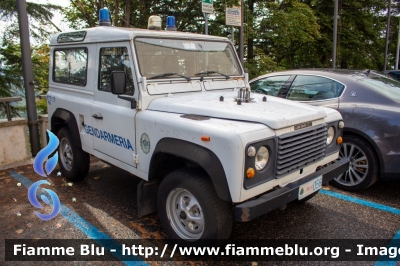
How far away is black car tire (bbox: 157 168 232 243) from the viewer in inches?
110

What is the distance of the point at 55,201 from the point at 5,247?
61 centimetres

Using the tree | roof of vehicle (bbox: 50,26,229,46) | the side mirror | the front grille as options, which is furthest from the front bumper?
the tree

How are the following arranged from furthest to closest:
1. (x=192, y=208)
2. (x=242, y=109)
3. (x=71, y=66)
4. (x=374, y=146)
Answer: (x=71, y=66)
(x=374, y=146)
(x=242, y=109)
(x=192, y=208)

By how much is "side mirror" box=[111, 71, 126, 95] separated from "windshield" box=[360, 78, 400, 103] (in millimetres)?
3318

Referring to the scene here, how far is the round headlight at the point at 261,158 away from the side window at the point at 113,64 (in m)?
1.60

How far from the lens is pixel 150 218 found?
153 inches

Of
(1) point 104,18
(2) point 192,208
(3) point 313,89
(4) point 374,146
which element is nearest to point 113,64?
(1) point 104,18

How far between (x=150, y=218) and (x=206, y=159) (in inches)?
60.9

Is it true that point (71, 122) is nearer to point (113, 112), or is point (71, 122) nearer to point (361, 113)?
point (113, 112)

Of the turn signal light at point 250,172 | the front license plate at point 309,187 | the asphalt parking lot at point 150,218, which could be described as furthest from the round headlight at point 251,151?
the asphalt parking lot at point 150,218

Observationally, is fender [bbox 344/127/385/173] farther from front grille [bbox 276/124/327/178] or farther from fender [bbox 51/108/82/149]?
fender [bbox 51/108/82/149]

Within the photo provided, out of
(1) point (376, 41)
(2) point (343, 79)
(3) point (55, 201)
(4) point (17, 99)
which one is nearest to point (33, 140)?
(4) point (17, 99)

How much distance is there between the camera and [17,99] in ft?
19.4

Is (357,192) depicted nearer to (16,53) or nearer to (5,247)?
(5,247)
